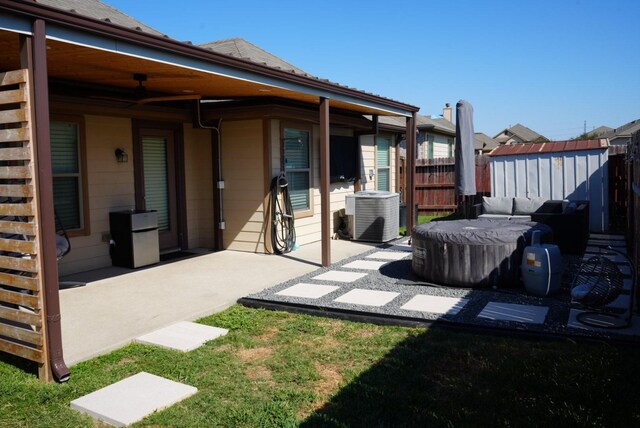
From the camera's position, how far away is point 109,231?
22.5ft

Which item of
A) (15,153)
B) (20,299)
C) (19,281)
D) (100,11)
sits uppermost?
(100,11)

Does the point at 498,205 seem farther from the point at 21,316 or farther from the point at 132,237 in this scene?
the point at 21,316

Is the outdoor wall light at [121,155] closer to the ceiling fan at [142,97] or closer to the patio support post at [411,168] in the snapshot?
the ceiling fan at [142,97]

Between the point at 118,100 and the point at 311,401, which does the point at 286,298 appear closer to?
the point at 311,401

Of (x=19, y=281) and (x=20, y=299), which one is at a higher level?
(x=19, y=281)

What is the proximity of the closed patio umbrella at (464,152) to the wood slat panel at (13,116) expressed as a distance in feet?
21.9

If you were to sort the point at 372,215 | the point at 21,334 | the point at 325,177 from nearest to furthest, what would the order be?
the point at 21,334
the point at 325,177
the point at 372,215

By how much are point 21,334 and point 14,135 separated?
4.34 feet

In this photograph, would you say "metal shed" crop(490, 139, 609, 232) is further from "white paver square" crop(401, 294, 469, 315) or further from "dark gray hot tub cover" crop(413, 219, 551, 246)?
"white paver square" crop(401, 294, 469, 315)

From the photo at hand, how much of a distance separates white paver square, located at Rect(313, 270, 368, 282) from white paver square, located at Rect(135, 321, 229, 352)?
2.09 m

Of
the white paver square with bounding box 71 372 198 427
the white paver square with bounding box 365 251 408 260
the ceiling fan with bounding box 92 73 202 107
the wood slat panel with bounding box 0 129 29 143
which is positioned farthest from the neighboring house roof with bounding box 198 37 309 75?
the white paver square with bounding box 71 372 198 427

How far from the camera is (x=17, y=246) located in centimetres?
339

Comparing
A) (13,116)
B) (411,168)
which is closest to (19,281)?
(13,116)

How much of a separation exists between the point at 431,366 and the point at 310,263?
393cm
